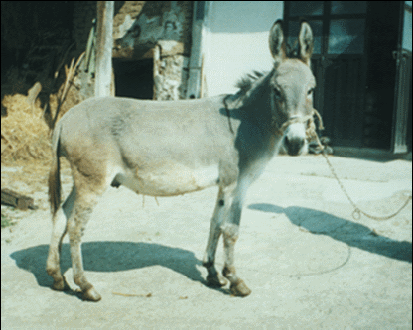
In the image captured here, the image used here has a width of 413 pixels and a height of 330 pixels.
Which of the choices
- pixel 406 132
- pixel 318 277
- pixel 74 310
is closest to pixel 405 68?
pixel 406 132

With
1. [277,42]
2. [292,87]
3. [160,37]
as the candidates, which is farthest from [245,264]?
[160,37]

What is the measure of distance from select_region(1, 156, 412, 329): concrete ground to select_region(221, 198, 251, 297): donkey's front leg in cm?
10

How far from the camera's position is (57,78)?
368 inches

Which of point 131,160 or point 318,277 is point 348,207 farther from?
point 131,160

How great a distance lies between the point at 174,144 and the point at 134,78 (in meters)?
7.76

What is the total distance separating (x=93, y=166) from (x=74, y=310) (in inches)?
38.5

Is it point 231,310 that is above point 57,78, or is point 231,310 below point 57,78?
below

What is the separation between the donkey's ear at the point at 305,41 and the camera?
2.52 m

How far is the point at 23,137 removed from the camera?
25.1 feet

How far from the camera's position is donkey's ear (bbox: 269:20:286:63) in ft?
A: 8.19

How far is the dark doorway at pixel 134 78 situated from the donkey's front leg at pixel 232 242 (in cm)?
714

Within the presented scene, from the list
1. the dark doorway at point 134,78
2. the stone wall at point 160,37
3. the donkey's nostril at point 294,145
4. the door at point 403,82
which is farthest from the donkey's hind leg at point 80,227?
the dark doorway at point 134,78

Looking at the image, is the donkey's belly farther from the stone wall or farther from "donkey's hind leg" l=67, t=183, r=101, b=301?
the stone wall

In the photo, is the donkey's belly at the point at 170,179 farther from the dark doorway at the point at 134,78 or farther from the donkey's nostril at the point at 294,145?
the dark doorway at the point at 134,78
